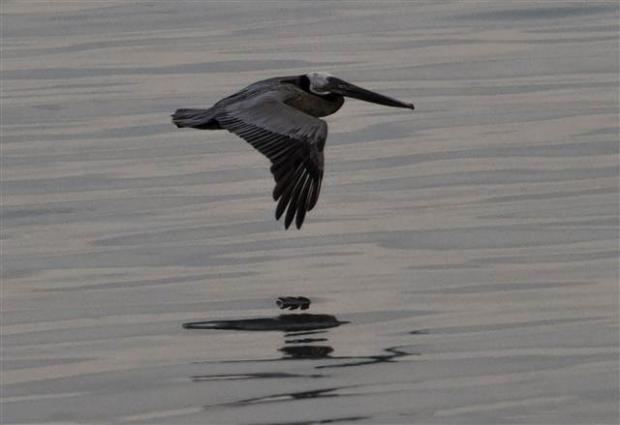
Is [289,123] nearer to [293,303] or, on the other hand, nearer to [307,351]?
[293,303]

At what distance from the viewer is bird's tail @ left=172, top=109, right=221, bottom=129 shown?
1308 centimetres

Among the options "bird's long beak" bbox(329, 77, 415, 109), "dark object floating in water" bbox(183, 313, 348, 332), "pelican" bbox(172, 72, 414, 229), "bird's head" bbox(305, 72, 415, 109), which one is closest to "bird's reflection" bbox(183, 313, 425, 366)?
"dark object floating in water" bbox(183, 313, 348, 332)

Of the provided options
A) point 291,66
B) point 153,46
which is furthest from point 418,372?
point 153,46

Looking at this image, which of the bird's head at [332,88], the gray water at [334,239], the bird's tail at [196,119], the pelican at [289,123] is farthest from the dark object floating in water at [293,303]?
the bird's head at [332,88]

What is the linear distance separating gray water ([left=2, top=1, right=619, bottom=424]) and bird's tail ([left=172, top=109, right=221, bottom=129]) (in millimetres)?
546

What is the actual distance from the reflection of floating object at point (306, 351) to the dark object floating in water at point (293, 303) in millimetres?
816

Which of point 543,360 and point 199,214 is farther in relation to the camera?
point 199,214

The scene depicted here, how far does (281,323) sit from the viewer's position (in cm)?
1013

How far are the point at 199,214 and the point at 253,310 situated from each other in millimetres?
2807

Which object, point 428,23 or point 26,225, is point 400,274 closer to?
point 26,225

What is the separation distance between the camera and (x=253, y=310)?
1051 cm

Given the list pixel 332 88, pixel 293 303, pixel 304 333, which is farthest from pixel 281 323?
pixel 332 88

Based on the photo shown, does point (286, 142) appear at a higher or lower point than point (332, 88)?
lower

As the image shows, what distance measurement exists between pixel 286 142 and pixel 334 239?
619mm
